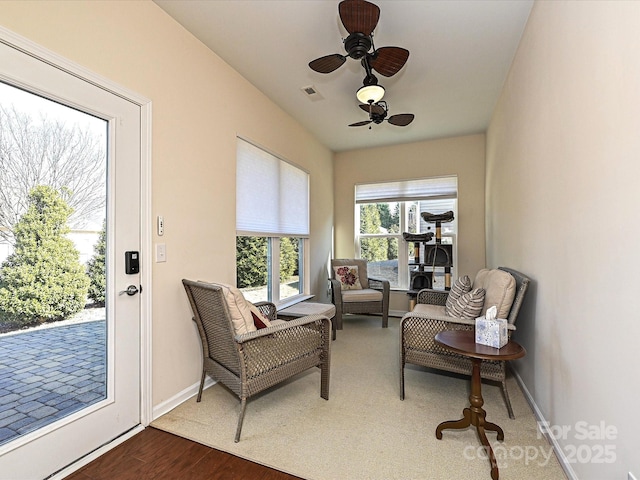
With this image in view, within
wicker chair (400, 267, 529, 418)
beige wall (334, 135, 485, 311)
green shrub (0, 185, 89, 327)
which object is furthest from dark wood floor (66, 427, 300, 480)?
beige wall (334, 135, 485, 311)

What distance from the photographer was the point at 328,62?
2.14 m

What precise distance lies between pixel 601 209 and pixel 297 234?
10.4 ft

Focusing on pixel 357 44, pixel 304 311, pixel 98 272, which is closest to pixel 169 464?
pixel 98 272

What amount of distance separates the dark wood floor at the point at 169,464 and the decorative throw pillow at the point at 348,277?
3.05 meters

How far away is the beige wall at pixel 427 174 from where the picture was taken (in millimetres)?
4535

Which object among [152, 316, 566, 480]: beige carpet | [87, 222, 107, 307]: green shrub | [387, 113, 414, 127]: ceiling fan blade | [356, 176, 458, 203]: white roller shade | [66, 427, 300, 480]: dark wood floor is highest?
[387, 113, 414, 127]: ceiling fan blade

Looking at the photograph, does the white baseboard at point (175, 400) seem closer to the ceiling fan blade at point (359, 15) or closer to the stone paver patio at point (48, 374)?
the stone paver patio at point (48, 374)

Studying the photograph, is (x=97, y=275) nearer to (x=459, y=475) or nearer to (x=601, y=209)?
(x=459, y=475)

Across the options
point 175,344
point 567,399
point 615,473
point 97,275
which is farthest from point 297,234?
point 615,473

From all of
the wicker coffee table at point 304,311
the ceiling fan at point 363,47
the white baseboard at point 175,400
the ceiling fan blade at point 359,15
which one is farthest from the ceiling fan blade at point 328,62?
the white baseboard at point 175,400

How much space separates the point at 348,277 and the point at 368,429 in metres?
2.75

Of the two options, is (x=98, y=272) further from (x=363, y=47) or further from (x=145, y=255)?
(x=363, y=47)

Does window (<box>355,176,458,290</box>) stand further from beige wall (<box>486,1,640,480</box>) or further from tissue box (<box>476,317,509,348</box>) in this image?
tissue box (<box>476,317,509,348</box>)

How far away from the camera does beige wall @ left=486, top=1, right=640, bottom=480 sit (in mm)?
1100
